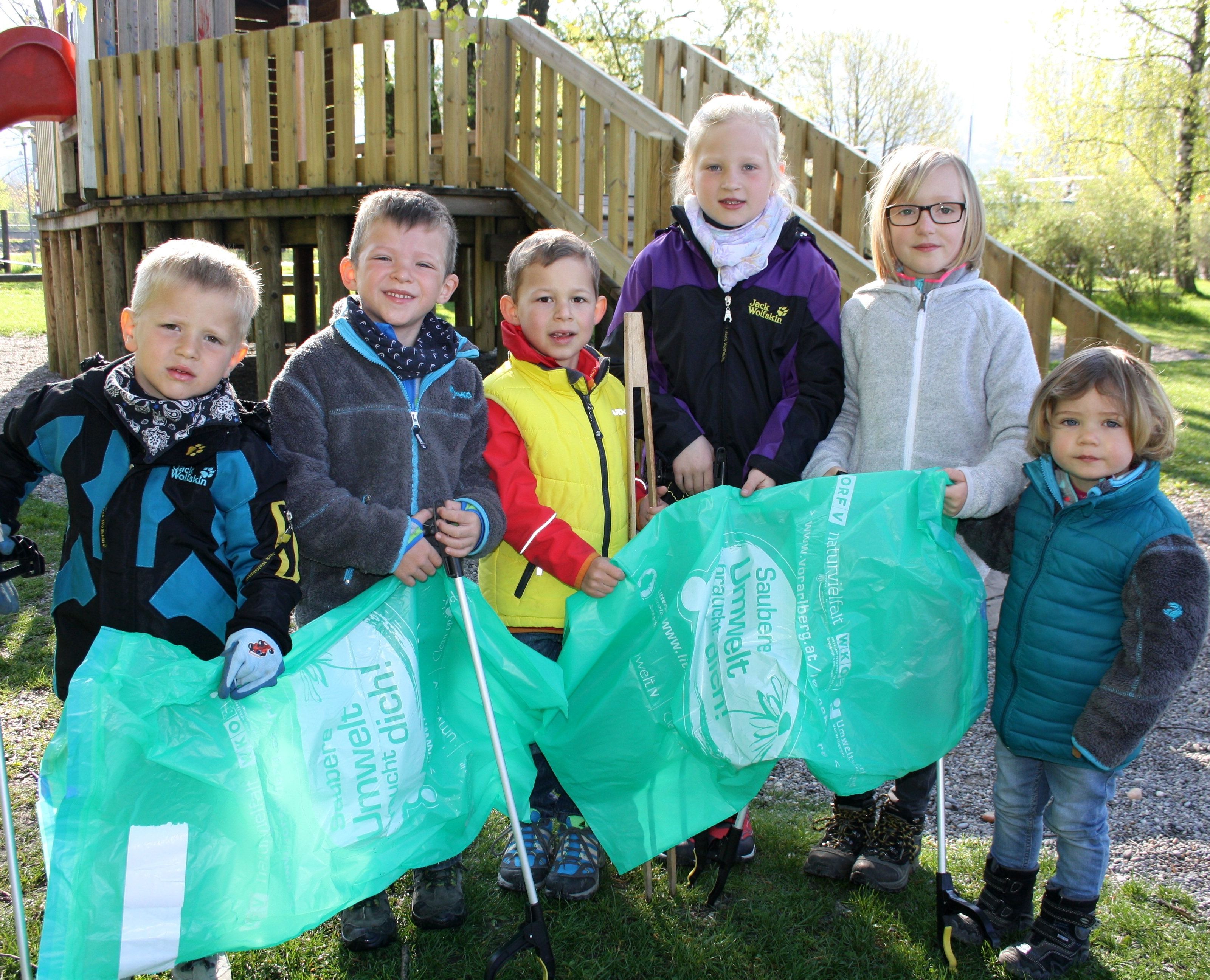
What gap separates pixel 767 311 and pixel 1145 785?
239 cm

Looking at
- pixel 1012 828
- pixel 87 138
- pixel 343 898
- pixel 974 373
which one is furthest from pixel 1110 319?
pixel 87 138

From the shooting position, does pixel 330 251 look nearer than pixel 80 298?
Yes

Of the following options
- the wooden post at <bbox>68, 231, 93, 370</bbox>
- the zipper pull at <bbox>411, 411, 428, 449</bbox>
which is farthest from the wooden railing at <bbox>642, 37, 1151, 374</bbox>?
the wooden post at <bbox>68, 231, 93, 370</bbox>

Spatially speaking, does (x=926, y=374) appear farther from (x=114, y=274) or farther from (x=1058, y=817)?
(x=114, y=274)

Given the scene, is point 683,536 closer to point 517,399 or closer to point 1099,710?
point 517,399

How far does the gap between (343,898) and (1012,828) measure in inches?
72.2

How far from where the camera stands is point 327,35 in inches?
306

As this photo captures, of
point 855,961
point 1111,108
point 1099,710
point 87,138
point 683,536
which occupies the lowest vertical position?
point 855,961

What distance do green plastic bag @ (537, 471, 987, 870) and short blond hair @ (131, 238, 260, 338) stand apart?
1260mm

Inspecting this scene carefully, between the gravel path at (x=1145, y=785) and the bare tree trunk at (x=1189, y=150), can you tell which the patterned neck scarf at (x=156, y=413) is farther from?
the bare tree trunk at (x=1189, y=150)

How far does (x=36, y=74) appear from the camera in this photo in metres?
4.93

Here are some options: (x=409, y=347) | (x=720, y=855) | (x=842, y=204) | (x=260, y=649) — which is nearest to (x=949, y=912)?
(x=720, y=855)

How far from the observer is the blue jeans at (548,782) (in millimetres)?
3053

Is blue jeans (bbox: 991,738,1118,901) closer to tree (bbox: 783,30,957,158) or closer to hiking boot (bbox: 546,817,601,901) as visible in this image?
hiking boot (bbox: 546,817,601,901)
